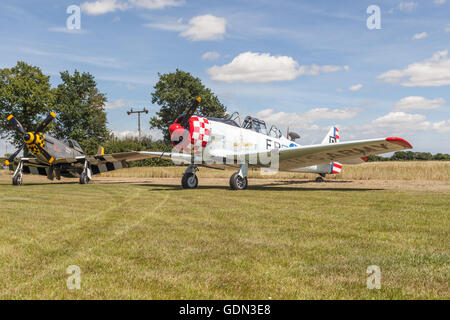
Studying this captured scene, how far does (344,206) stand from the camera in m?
7.84

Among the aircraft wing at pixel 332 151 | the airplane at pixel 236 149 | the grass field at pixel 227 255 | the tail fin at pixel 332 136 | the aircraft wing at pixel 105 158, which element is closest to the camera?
the grass field at pixel 227 255

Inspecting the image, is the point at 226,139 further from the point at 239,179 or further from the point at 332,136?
the point at 332,136

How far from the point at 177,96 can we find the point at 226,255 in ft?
167

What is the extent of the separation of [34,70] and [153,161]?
1767 centimetres

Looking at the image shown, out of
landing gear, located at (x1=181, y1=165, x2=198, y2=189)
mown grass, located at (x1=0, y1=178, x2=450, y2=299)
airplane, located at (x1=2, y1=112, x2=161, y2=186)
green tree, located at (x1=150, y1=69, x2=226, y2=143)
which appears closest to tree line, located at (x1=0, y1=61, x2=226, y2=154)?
green tree, located at (x1=150, y1=69, x2=226, y2=143)

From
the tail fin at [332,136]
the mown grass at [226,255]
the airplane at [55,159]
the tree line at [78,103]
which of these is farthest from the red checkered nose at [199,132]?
the tree line at [78,103]

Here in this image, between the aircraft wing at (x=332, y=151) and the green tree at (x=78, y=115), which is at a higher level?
the green tree at (x=78, y=115)

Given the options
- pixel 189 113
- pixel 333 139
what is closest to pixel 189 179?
pixel 189 113

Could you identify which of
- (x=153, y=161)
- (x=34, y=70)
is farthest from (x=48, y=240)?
(x=34, y=70)

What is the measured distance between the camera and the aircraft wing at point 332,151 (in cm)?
1146

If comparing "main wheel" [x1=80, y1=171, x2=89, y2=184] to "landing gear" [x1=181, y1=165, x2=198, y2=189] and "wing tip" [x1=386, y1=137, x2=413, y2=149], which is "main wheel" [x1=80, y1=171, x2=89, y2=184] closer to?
"landing gear" [x1=181, y1=165, x2=198, y2=189]

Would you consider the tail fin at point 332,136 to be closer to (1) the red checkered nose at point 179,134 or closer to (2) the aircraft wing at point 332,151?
(2) the aircraft wing at point 332,151

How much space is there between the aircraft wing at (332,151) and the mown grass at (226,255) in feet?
17.1
